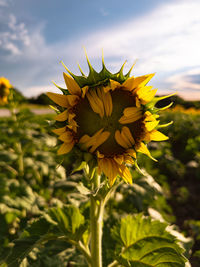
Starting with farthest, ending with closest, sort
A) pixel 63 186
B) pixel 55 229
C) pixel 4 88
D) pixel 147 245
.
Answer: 1. pixel 4 88
2. pixel 63 186
3. pixel 55 229
4. pixel 147 245

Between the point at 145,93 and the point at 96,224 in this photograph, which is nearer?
the point at 145,93

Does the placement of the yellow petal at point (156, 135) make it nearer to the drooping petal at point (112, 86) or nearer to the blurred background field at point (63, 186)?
the blurred background field at point (63, 186)

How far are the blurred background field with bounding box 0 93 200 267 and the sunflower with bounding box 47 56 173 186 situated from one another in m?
0.08

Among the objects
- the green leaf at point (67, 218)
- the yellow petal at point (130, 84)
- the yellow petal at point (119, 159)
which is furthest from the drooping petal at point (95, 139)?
the green leaf at point (67, 218)

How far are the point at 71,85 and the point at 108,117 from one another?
0.66 feet

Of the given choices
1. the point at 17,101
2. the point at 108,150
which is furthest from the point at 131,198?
the point at 17,101

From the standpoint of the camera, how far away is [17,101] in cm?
359

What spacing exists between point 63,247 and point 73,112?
1319 millimetres

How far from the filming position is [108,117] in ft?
3.32

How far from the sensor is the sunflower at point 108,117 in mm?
999

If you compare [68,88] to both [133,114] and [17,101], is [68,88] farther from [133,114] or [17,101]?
[17,101]

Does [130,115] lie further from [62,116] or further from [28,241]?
[28,241]

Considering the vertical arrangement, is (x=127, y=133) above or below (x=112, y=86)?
below

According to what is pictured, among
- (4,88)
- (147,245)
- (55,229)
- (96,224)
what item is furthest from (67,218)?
(4,88)
